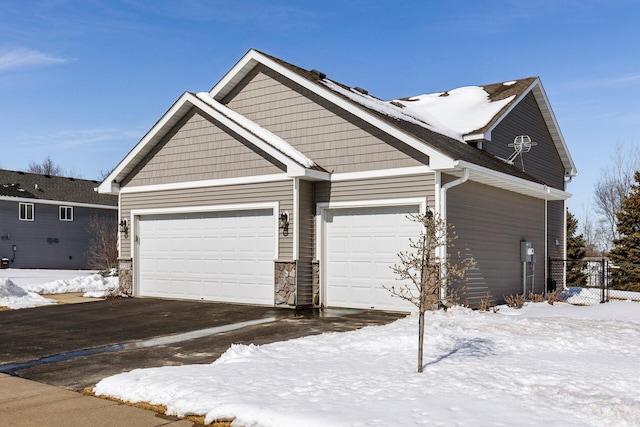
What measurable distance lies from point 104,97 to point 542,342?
1899 cm

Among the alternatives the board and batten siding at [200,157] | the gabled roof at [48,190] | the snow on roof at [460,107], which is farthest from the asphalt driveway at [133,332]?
the gabled roof at [48,190]

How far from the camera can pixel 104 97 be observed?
2223 centimetres

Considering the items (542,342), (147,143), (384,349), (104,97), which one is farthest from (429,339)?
(104,97)

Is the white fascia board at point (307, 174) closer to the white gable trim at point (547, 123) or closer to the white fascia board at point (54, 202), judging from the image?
the white gable trim at point (547, 123)

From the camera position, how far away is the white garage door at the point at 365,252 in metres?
12.7

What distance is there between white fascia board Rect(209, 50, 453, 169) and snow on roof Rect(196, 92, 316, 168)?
0.89m

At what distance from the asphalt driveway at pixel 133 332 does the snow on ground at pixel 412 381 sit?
0.94 metres

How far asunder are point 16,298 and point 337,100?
9.71 metres

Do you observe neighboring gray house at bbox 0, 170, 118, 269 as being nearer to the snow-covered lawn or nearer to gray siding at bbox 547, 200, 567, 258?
the snow-covered lawn

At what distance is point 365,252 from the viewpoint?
1319 cm

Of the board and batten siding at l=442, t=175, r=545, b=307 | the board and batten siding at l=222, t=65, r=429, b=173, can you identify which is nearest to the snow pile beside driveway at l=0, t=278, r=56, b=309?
the board and batten siding at l=222, t=65, r=429, b=173

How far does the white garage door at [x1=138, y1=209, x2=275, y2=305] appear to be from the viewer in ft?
45.9

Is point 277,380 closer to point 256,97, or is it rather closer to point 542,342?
point 542,342

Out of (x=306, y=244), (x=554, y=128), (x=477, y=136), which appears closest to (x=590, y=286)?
(x=554, y=128)
